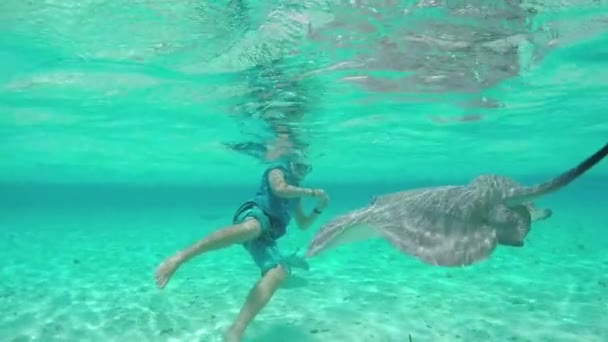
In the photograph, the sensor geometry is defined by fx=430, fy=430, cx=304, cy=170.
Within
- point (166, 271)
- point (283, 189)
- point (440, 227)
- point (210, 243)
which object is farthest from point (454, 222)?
point (166, 271)

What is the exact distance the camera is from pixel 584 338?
7672 mm

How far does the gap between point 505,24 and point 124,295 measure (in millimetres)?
11202

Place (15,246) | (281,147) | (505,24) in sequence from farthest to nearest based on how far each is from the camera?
(281,147) < (15,246) < (505,24)

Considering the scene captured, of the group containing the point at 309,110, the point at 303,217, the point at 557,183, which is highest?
the point at 309,110

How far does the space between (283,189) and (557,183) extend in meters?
4.45

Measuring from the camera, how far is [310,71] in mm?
12727

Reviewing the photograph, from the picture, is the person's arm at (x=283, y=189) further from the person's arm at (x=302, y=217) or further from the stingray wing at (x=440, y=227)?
the stingray wing at (x=440, y=227)

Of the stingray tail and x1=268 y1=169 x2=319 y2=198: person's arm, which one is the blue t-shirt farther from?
the stingray tail

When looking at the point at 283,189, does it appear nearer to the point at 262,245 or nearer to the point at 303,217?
the point at 262,245

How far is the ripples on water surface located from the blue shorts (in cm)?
420

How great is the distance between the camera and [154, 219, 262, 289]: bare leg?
6215 mm

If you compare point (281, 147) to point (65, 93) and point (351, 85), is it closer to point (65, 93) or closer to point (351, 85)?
point (351, 85)

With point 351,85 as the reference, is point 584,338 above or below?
below

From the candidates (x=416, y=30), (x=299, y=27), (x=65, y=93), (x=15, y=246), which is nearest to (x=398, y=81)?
(x=416, y=30)
